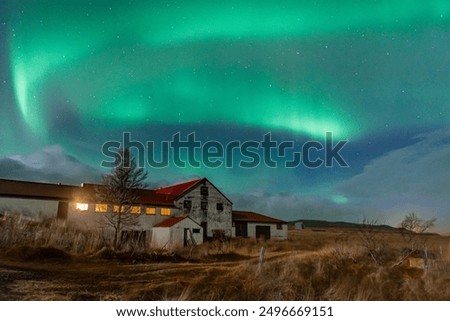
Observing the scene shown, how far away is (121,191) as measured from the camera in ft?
26.0

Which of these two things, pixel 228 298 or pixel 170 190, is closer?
pixel 228 298

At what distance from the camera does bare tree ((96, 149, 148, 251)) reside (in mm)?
7391

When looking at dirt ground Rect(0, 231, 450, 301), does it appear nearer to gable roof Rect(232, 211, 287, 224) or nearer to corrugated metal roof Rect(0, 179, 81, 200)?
gable roof Rect(232, 211, 287, 224)

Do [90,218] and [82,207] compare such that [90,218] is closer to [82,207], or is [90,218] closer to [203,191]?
[82,207]

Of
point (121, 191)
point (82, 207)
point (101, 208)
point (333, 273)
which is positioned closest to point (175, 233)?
point (121, 191)

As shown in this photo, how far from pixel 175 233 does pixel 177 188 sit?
1124 mm

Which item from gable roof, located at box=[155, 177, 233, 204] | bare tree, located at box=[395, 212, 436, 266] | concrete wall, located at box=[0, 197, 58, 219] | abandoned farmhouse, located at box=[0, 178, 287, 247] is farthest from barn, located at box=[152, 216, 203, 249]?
bare tree, located at box=[395, 212, 436, 266]

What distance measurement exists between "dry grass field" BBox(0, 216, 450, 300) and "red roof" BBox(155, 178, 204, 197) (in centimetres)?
123

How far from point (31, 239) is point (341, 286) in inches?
220

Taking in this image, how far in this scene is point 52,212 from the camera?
798cm
